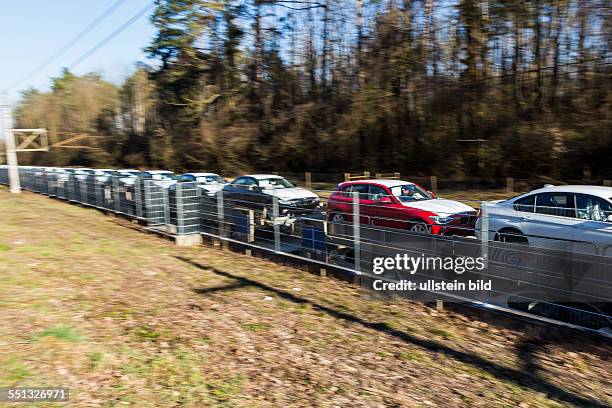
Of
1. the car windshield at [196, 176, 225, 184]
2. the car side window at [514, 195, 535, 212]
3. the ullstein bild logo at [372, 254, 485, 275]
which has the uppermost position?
the car windshield at [196, 176, 225, 184]

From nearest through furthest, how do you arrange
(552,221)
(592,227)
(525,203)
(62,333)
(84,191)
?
1. (62,333)
2. (592,227)
3. (552,221)
4. (525,203)
5. (84,191)

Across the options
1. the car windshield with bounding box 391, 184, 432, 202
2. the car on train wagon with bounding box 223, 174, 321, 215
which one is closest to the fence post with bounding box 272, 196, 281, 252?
the car on train wagon with bounding box 223, 174, 321, 215

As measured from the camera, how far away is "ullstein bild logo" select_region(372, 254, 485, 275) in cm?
609

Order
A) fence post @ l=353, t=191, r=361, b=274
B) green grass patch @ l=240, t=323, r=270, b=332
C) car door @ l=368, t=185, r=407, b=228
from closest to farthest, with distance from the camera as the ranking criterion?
1. green grass patch @ l=240, t=323, r=270, b=332
2. fence post @ l=353, t=191, r=361, b=274
3. car door @ l=368, t=185, r=407, b=228

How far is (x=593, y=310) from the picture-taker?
17.8 feet

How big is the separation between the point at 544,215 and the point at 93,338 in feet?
22.4

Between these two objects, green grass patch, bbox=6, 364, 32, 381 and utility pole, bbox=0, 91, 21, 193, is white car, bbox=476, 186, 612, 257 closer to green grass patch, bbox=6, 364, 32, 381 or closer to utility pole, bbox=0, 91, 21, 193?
green grass patch, bbox=6, 364, 32, 381

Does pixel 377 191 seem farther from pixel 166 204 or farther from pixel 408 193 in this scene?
pixel 166 204

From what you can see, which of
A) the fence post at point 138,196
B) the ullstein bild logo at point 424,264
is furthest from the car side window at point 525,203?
the fence post at point 138,196

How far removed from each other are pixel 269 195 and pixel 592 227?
19.7 feet

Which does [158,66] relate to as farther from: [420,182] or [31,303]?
[31,303]

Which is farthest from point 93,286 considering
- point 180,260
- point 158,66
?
point 158,66

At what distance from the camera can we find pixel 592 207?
758 cm

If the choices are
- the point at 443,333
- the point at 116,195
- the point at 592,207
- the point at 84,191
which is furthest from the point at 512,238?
the point at 84,191
